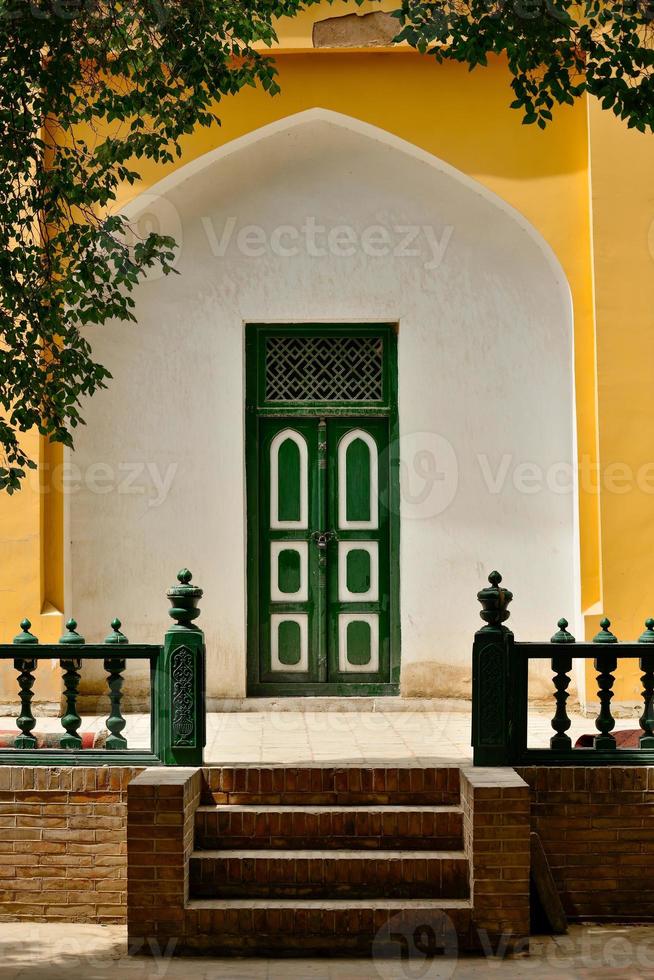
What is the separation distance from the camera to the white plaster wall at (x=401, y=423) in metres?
9.31

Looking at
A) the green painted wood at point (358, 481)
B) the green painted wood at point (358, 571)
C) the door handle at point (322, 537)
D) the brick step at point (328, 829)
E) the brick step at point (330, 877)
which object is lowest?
the brick step at point (330, 877)

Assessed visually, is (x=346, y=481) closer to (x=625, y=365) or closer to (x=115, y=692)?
(x=625, y=365)

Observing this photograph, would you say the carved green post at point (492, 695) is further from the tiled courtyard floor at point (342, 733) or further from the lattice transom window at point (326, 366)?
the lattice transom window at point (326, 366)

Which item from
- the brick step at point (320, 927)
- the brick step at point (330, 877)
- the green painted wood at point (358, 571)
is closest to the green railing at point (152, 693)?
the brick step at point (330, 877)

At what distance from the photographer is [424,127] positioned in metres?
9.20

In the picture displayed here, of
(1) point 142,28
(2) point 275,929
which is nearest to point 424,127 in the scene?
(1) point 142,28

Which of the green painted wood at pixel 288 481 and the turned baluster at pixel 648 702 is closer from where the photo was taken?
the turned baluster at pixel 648 702

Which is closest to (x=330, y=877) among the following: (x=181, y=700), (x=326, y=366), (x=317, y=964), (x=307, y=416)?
(x=317, y=964)

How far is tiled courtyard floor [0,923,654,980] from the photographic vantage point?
217 inches

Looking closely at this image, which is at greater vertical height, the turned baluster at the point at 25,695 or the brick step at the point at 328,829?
the turned baluster at the point at 25,695

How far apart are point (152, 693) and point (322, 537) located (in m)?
3.14

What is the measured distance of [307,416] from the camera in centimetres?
940

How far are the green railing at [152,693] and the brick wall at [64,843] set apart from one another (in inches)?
3.9

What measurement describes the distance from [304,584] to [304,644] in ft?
1.45
